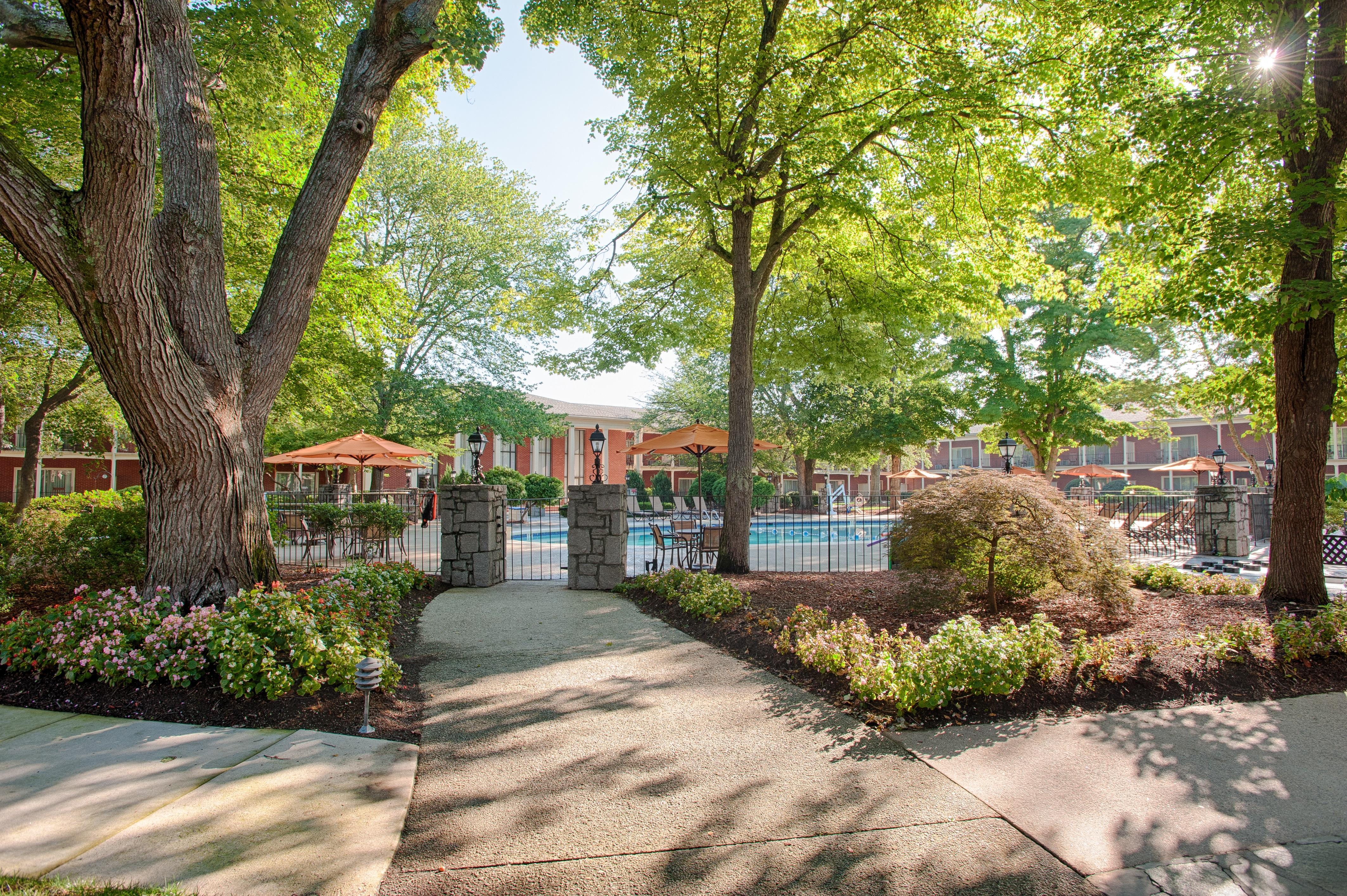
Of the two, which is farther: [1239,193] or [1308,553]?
[1239,193]

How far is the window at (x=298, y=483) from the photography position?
21891mm

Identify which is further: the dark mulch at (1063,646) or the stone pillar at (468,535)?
the stone pillar at (468,535)

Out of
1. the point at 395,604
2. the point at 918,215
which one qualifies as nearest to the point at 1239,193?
the point at 918,215

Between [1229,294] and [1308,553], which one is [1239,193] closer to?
[1229,294]

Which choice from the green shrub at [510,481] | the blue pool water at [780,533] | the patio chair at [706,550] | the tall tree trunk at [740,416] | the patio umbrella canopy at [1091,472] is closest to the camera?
the tall tree trunk at [740,416]

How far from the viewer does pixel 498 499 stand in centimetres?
962

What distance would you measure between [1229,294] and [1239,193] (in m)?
2.31

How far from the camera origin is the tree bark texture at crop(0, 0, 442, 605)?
14.1 ft

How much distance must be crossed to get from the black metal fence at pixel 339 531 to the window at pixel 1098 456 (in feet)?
157

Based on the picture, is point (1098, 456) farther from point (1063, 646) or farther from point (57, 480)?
point (57, 480)

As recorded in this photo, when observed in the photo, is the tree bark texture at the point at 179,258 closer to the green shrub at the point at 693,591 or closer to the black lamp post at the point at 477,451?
the black lamp post at the point at 477,451

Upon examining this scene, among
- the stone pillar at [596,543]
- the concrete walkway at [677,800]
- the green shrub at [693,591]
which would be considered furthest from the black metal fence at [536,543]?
the concrete walkway at [677,800]

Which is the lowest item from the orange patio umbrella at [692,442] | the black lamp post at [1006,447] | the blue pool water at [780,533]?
the blue pool water at [780,533]

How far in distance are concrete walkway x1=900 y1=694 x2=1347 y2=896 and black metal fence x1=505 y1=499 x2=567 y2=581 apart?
24.6 ft
